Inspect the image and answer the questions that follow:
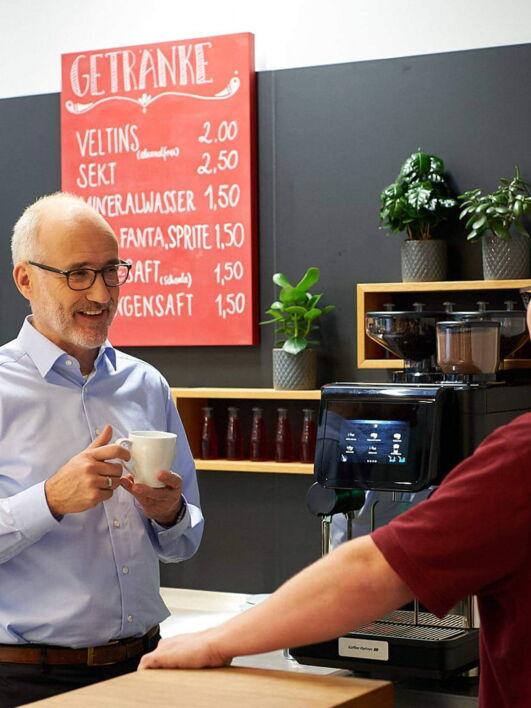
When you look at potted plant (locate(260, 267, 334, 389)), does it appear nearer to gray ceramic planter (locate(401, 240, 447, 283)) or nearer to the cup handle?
gray ceramic planter (locate(401, 240, 447, 283))

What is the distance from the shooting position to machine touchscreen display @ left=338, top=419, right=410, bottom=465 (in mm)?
2316

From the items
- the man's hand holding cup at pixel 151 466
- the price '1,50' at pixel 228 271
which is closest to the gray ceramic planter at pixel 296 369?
the price '1,50' at pixel 228 271

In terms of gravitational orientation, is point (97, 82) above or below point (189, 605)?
above

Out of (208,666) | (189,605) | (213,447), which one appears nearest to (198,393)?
(213,447)

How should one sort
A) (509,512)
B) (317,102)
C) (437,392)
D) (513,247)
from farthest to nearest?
(317,102)
(513,247)
(437,392)
(509,512)

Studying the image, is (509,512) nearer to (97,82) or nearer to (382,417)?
(382,417)

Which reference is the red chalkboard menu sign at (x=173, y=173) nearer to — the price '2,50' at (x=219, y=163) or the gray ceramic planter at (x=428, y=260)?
the price '2,50' at (x=219, y=163)

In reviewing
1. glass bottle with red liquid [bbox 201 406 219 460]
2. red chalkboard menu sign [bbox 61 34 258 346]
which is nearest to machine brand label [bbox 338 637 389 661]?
glass bottle with red liquid [bbox 201 406 219 460]

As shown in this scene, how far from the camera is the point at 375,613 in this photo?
→ 4.31ft

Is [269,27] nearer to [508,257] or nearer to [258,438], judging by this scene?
[508,257]

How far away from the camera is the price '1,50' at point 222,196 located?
4.10m

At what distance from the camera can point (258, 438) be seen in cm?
401

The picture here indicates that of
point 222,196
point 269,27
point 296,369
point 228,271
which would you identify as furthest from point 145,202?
point 296,369

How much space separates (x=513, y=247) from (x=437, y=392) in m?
1.39
